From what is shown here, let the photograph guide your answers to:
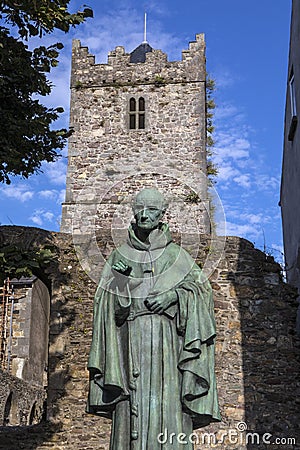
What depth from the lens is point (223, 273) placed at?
11977 millimetres

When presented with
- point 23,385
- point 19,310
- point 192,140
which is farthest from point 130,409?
point 19,310

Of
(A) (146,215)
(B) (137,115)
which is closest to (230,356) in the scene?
(A) (146,215)

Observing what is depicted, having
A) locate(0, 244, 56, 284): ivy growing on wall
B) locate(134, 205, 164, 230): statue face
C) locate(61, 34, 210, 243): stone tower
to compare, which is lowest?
locate(134, 205, 164, 230): statue face

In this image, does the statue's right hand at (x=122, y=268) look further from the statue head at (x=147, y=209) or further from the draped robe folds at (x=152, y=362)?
the statue head at (x=147, y=209)

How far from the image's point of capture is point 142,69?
2384 cm

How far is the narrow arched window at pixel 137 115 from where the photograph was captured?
76.4ft

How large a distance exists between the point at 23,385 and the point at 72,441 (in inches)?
366

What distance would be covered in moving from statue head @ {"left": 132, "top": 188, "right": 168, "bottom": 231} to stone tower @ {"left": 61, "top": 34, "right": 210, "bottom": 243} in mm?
17656

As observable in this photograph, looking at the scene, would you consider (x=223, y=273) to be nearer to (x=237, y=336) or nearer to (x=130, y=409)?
(x=237, y=336)

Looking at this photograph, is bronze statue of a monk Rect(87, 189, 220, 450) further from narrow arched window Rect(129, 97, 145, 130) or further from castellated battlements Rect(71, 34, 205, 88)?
castellated battlements Rect(71, 34, 205, 88)

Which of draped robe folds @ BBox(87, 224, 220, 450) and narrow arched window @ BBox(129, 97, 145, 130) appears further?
narrow arched window @ BBox(129, 97, 145, 130)

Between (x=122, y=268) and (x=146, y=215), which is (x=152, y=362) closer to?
(x=122, y=268)

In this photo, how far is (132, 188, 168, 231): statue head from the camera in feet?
13.8

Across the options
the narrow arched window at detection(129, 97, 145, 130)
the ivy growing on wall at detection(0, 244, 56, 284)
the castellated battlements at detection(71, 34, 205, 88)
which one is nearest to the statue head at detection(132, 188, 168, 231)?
the ivy growing on wall at detection(0, 244, 56, 284)
